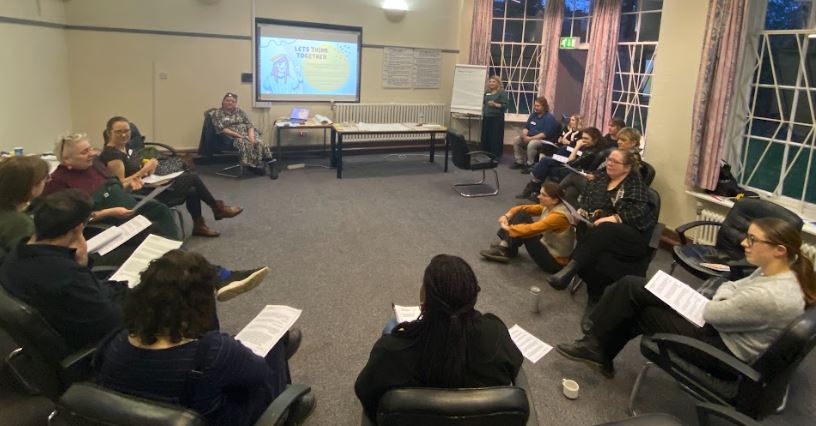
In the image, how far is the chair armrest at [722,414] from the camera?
165 centimetres

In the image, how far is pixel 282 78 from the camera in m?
7.39


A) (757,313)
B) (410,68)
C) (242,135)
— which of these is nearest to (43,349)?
(757,313)

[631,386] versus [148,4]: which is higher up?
[148,4]

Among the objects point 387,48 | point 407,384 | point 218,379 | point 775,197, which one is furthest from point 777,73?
point 387,48

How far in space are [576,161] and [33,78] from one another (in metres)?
5.28

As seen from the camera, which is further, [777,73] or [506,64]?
[506,64]

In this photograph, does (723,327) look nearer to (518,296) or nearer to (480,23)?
(518,296)

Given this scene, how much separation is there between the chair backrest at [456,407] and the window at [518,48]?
735 centimetres

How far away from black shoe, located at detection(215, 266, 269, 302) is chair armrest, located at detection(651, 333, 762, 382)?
177 centimetres

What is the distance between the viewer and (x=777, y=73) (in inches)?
164

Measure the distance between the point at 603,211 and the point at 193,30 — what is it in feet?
18.0

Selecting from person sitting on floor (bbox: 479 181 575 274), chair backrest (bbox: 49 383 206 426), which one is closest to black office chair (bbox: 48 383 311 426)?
chair backrest (bbox: 49 383 206 426)

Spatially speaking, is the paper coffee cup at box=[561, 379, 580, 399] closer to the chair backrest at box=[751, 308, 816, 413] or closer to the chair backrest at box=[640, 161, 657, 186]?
the chair backrest at box=[751, 308, 816, 413]

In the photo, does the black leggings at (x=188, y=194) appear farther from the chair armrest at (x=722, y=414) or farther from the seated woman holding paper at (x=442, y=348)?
the chair armrest at (x=722, y=414)
